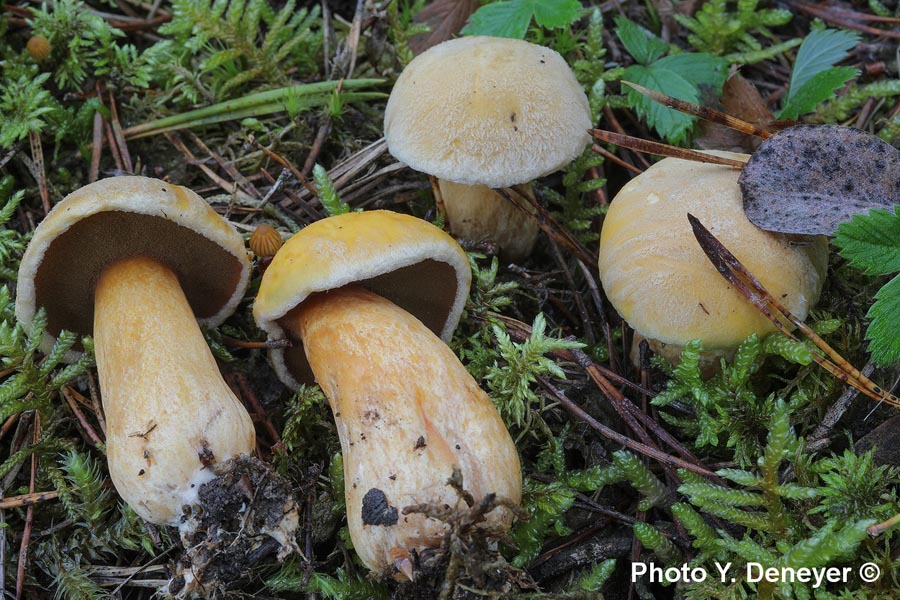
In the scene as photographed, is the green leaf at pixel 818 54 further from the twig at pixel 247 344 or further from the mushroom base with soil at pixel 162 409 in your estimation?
the mushroom base with soil at pixel 162 409

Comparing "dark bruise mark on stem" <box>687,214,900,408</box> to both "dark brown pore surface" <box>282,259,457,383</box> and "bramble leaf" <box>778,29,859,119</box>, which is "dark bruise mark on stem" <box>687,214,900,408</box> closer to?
"dark brown pore surface" <box>282,259,457,383</box>

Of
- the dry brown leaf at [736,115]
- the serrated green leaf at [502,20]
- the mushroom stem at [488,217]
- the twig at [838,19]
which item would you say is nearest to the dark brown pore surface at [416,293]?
the mushroom stem at [488,217]

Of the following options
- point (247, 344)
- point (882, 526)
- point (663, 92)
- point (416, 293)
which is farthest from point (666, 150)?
point (247, 344)

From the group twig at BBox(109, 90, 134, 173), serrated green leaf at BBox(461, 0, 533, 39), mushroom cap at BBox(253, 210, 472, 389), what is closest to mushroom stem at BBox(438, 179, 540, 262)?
mushroom cap at BBox(253, 210, 472, 389)

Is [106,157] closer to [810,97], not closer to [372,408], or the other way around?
[372,408]

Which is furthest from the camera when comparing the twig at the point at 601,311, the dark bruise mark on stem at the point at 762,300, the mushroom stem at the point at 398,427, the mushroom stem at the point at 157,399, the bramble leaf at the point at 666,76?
the bramble leaf at the point at 666,76

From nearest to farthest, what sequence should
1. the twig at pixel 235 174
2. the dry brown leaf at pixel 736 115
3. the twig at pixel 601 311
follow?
the twig at pixel 601 311, the dry brown leaf at pixel 736 115, the twig at pixel 235 174

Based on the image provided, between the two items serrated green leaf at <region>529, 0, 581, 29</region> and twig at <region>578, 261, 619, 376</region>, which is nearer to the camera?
twig at <region>578, 261, 619, 376</region>
